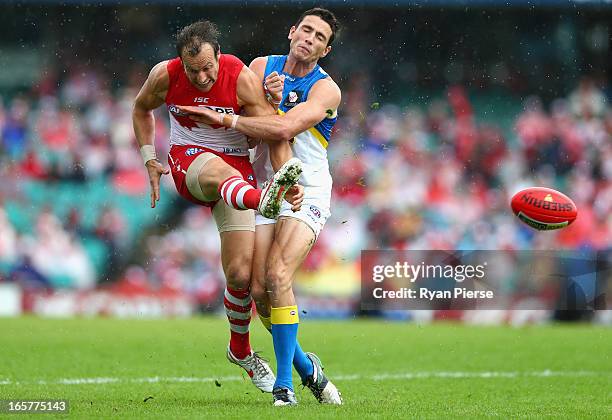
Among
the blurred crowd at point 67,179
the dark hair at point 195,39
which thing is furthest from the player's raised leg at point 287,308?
the blurred crowd at point 67,179

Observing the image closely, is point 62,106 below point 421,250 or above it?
above

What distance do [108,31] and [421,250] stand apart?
770 centimetres

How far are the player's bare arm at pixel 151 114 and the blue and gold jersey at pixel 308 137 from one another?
0.77 meters

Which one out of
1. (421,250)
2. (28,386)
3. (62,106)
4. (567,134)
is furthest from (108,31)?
(28,386)

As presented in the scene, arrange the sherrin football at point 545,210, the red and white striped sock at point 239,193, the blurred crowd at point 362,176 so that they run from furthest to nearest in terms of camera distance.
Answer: the blurred crowd at point 362,176 < the sherrin football at point 545,210 < the red and white striped sock at point 239,193

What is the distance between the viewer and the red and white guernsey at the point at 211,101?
281 inches

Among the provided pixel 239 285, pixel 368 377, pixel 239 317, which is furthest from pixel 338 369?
pixel 239 285

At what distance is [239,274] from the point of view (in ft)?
24.2

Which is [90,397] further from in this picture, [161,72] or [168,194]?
[168,194]

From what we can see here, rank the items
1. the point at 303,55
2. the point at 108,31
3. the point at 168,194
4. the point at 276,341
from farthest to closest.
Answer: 1. the point at 108,31
2. the point at 168,194
3. the point at 303,55
4. the point at 276,341

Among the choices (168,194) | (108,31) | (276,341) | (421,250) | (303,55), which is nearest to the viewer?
(276,341)

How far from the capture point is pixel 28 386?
806 centimetres

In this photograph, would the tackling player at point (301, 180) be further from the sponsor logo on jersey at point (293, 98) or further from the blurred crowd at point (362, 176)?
the blurred crowd at point (362, 176)

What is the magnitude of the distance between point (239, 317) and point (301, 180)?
1.09 metres
